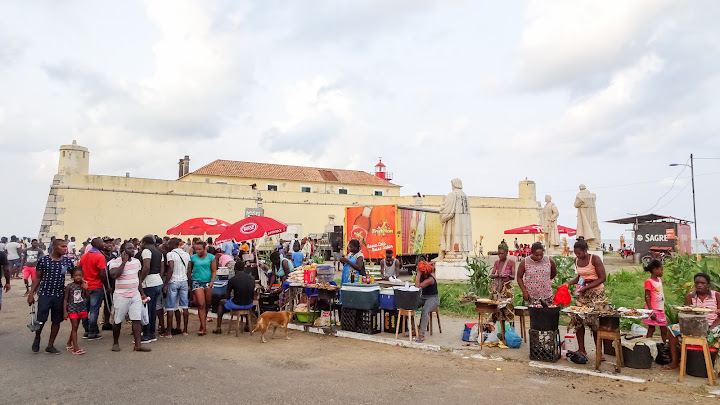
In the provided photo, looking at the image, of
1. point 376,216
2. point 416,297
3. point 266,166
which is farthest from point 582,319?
point 266,166

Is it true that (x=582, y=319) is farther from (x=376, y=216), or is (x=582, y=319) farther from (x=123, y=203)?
(x=123, y=203)

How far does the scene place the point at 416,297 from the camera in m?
7.97

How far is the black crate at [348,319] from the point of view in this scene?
8.70 metres

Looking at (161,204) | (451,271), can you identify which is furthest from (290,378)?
(161,204)

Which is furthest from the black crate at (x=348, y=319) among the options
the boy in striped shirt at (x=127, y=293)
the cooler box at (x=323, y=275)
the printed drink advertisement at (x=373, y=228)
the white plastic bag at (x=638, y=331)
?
the printed drink advertisement at (x=373, y=228)

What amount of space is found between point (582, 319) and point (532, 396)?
63.4 inches

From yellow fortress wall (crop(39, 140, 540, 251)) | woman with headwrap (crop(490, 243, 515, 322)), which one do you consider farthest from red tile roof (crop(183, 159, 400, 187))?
woman with headwrap (crop(490, 243, 515, 322))

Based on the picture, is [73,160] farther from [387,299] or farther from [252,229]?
A: [387,299]

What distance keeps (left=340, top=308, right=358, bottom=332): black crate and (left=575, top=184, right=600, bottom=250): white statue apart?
46.9 ft

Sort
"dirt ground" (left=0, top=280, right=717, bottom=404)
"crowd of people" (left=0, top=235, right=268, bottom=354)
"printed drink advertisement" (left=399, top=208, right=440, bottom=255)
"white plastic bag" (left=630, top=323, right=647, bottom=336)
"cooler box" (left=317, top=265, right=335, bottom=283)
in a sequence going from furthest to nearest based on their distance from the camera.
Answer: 1. "printed drink advertisement" (left=399, top=208, right=440, bottom=255)
2. "cooler box" (left=317, top=265, right=335, bottom=283)
3. "white plastic bag" (left=630, top=323, right=647, bottom=336)
4. "crowd of people" (left=0, top=235, right=268, bottom=354)
5. "dirt ground" (left=0, top=280, right=717, bottom=404)

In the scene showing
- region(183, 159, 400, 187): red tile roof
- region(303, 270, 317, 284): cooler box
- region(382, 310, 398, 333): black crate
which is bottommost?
region(382, 310, 398, 333): black crate

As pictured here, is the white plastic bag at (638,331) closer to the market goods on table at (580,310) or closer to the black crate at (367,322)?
the market goods on table at (580,310)

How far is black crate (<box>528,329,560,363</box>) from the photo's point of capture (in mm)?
6574

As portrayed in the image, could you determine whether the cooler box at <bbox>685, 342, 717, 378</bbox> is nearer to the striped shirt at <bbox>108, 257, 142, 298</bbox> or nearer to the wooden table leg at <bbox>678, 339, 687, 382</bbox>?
the wooden table leg at <bbox>678, 339, 687, 382</bbox>
